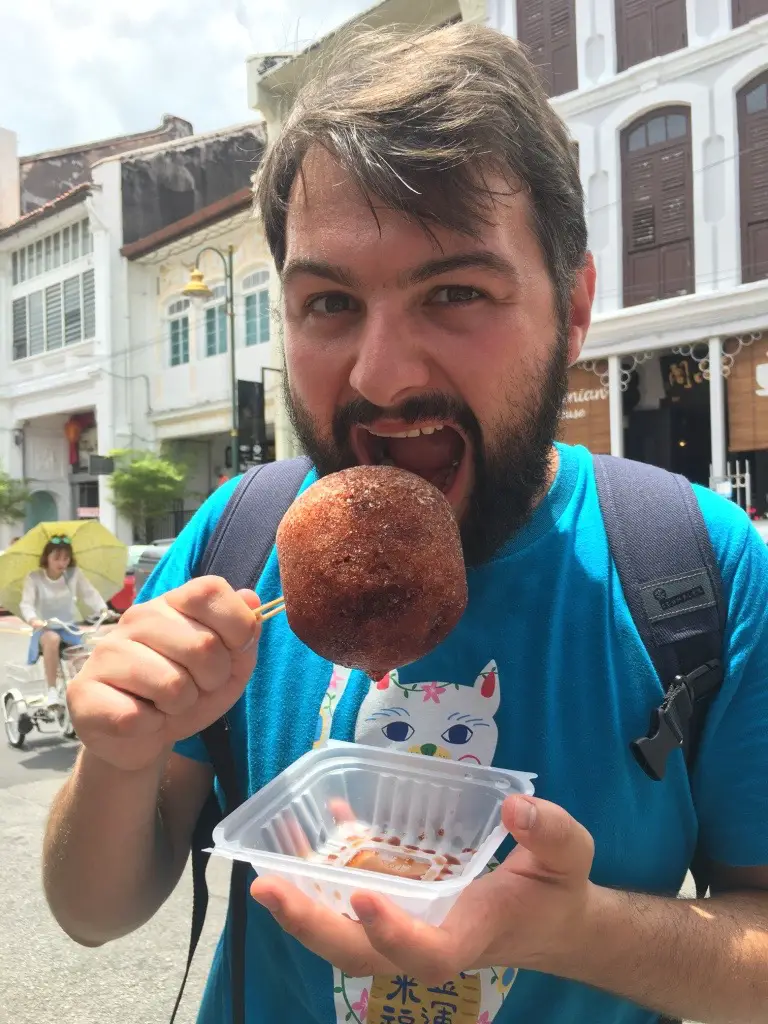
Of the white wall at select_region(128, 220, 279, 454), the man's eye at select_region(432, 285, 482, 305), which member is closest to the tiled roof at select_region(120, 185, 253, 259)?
the white wall at select_region(128, 220, 279, 454)

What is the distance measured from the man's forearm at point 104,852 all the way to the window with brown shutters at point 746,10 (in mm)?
13372

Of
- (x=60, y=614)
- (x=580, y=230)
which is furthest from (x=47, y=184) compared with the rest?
(x=580, y=230)

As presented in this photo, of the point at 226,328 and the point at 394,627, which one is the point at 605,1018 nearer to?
the point at 394,627

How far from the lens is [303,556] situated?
1366 millimetres

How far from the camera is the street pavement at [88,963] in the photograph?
126 inches

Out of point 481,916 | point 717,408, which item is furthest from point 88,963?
point 717,408

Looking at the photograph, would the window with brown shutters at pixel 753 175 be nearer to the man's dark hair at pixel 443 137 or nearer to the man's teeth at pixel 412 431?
the man's dark hair at pixel 443 137

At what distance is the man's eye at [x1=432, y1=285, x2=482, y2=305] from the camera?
1418 millimetres

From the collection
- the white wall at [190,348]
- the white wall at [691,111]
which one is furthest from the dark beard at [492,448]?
the white wall at [190,348]

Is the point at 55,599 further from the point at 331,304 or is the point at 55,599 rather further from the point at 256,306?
the point at 256,306

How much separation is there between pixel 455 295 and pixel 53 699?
6.67 metres

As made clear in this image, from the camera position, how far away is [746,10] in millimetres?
11094

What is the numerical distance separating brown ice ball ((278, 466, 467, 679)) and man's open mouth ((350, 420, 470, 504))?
0.15 metres

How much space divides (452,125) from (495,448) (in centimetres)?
59
